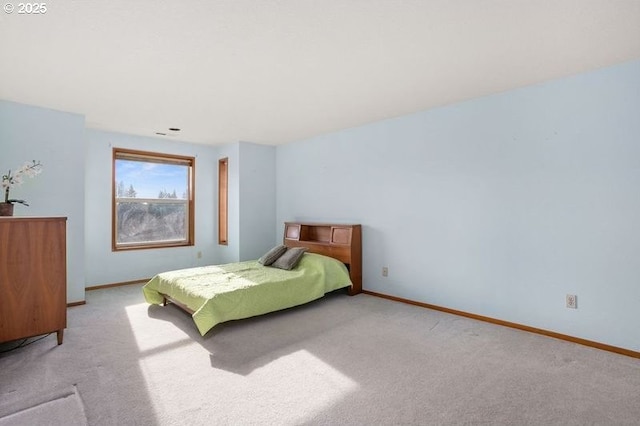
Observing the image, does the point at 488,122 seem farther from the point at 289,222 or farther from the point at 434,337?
the point at 289,222

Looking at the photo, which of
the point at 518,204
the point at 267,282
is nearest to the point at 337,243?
the point at 267,282

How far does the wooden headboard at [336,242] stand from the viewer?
175 inches

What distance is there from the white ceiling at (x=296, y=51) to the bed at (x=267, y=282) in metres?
1.90

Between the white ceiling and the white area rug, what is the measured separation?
7.56 feet

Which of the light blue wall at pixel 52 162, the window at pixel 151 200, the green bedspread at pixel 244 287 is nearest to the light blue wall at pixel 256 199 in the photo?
the window at pixel 151 200

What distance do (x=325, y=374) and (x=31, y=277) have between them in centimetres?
248

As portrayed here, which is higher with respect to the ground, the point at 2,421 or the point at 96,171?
the point at 96,171

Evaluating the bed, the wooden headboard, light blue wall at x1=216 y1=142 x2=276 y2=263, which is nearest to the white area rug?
the bed

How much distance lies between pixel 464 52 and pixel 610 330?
2.53m

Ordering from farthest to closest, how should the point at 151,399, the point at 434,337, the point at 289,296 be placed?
the point at 289,296
the point at 434,337
the point at 151,399

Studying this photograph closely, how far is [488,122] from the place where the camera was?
3.40 m

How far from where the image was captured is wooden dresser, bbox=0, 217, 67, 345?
2.57 m

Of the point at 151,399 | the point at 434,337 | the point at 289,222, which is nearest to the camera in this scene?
the point at 151,399

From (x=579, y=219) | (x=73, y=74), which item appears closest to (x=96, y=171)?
(x=73, y=74)
